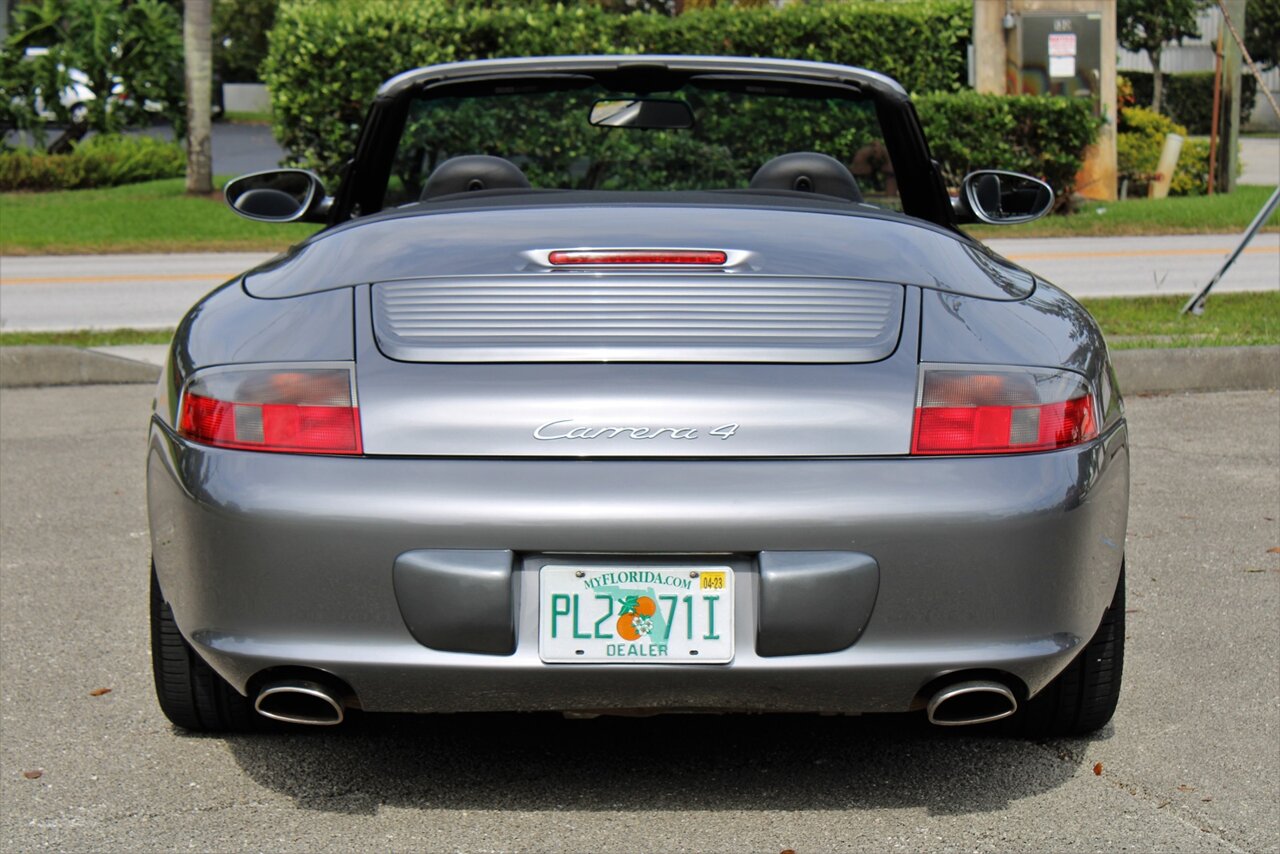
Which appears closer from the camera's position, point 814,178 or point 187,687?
point 187,687

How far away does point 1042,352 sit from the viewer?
2.98 m

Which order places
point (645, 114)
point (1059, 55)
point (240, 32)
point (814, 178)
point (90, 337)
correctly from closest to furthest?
point (814, 178), point (645, 114), point (90, 337), point (1059, 55), point (240, 32)

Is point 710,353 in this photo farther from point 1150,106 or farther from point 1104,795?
point 1150,106

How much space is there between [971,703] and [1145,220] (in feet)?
51.9

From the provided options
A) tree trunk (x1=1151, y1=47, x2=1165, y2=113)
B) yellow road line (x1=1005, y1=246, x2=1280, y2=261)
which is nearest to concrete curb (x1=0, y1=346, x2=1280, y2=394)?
yellow road line (x1=1005, y1=246, x2=1280, y2=261)

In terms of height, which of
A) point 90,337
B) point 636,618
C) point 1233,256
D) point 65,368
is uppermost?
point 636,618

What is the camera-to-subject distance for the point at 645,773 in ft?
11.1

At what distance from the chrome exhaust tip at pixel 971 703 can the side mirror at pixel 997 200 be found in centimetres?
173

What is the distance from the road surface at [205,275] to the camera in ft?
39.1

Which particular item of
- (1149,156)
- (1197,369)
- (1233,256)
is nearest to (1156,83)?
(1149,156)

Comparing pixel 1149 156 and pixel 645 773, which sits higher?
pixel 645 773

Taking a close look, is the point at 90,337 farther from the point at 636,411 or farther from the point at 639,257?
the point at 636,411

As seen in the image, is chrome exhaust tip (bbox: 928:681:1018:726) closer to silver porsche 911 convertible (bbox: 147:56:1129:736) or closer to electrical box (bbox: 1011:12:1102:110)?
silver porsche 911 convertible (bbox: 147:56:1129:736)

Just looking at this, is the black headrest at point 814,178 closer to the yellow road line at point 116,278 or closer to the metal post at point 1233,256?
the metal post at point 1233,256
